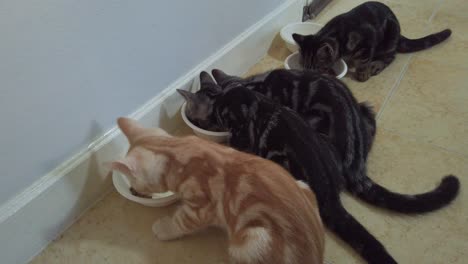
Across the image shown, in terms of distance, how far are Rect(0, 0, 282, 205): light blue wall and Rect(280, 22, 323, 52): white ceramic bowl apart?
707 millimetres

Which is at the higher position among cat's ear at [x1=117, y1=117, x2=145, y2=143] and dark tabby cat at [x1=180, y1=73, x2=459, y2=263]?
cat's ear at [x1=117, y1=117, x2=145, y2=143]

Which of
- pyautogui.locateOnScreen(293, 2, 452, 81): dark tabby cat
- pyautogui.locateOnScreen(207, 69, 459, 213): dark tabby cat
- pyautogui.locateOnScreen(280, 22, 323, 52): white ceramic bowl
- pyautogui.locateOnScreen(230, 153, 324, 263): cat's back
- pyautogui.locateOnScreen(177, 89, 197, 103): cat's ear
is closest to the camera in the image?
pyautogui.locateOnScreen(230, 153, 324, 263): cat's back

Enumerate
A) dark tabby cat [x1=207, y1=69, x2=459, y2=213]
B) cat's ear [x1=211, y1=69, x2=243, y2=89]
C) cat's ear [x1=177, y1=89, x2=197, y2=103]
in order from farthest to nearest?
1. cat's ear [x1=211, y1=69, x2=243, y2=89]
2. cat's ear [x1=177, y1=89, x2=197, y2=103]
3. dark tabby cat [x1=207, y1=69, x2=459, y2=213]

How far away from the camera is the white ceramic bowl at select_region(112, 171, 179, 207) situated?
1211mm

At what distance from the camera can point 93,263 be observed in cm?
116

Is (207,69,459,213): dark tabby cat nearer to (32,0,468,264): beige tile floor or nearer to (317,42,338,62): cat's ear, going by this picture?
(32,0,468,264): beige tile floor

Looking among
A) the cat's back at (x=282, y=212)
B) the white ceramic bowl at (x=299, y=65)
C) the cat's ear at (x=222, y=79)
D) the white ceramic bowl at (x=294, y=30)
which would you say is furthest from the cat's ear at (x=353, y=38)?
the cat's back at (x=282, y=212)

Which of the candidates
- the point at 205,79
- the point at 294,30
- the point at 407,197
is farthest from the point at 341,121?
the point at 294,30

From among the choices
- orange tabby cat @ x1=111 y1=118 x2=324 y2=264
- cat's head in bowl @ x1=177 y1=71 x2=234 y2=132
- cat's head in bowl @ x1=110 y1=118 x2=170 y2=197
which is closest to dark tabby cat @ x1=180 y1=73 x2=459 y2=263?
cat's head in bowl @ x1=177 y1=71 x2=234 y2=132

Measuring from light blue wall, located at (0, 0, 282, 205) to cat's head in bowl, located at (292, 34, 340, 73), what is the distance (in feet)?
2.04

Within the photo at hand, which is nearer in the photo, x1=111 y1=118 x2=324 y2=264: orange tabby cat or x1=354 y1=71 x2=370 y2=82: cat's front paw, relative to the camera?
x1=111 y1=118 x2=324 y2=264: orange tabby cat

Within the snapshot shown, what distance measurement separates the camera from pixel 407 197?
125 cm

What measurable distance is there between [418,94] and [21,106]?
5.79ft

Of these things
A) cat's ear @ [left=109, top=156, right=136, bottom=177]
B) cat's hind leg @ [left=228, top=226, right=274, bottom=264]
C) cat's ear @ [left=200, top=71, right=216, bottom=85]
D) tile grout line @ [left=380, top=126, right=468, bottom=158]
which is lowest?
tile grout line @ [left=380, top=126, right=468, bottom=158]
